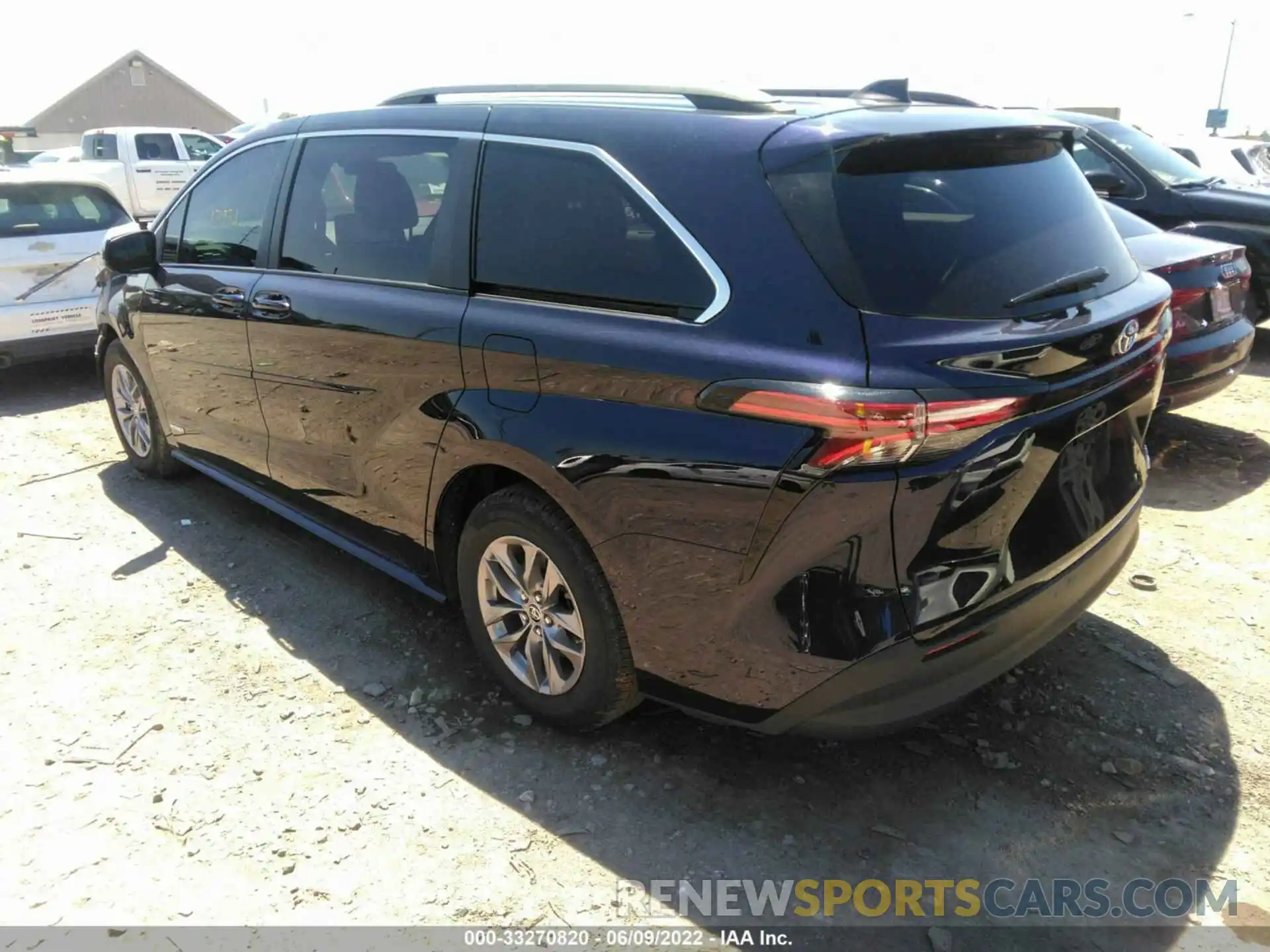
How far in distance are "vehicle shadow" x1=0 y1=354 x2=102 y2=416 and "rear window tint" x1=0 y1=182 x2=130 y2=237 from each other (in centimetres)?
115

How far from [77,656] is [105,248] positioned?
2112 millimetres

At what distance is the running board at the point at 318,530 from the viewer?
3.52 metres

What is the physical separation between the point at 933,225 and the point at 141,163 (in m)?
18.6

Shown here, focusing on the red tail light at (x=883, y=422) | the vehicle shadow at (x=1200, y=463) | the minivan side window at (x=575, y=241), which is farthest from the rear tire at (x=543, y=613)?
the vehicle shadow at (x=1200, y=463)

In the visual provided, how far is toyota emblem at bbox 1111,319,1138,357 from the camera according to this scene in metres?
2.51

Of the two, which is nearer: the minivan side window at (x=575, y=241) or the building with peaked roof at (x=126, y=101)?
the minivan side window at (x=575, y=241)

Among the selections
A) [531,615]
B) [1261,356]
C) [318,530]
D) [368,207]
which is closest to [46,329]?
[318,530]

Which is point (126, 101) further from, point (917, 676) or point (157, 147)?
point (917, 676)

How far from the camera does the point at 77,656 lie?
3.65 metres

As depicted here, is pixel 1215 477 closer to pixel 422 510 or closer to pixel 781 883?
pixel 781 883

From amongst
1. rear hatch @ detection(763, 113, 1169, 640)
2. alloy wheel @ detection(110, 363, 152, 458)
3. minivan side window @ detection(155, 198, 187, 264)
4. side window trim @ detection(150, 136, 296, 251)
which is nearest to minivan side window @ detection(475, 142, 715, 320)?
rear hatch @ detection(763, 113, 1169, 640)

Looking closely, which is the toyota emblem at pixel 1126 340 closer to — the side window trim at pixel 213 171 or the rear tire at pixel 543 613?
the rear tire at pixel 543 613

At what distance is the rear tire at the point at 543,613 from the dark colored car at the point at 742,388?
12 mm

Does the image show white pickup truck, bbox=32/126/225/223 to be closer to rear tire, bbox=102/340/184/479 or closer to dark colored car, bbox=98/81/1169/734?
rear tire, bbox=102/340/184/479
